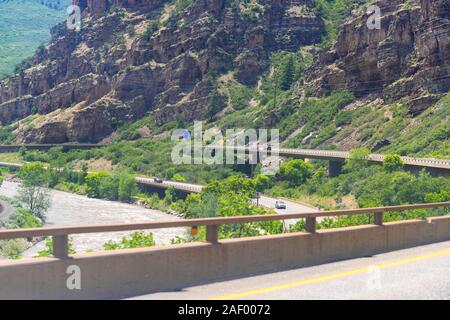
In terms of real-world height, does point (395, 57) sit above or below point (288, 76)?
above

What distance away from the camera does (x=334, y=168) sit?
281ft

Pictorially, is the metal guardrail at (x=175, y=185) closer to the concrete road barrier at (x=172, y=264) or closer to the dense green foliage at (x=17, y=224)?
the dense green foliage at (x=17, y=224)

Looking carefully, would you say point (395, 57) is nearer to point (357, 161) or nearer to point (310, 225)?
point (357, 161)

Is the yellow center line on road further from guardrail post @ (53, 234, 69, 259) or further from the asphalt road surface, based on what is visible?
guardrail post @ (53, 234, 69, 259)

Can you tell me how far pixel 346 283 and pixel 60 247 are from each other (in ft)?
16.0

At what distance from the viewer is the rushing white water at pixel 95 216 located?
181 feet

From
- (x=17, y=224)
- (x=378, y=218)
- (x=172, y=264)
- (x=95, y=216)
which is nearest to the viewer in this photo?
(x=172, y=264)

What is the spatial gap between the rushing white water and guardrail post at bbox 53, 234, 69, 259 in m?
41.7

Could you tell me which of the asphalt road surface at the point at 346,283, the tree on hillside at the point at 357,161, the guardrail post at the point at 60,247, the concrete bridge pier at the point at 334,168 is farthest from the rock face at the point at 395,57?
the guardrail post at the point at 60,247

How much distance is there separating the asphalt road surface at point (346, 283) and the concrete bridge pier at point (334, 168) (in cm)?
7252

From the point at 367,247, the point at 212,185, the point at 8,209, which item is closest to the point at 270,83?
the point at 212,185

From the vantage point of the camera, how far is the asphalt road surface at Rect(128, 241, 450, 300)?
387 inches

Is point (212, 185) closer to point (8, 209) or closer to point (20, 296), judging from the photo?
point (8, 209)

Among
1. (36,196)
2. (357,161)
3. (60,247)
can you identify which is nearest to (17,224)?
(36,196)
